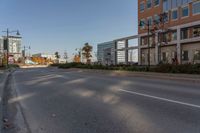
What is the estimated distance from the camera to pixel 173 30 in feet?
154

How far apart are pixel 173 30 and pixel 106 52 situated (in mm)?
38410

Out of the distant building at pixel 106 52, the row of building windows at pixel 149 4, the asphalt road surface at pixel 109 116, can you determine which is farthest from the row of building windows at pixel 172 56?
the asphalt road surface at pixel 109 116

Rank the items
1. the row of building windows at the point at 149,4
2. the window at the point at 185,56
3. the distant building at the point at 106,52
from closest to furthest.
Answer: the window at the point at 185,56 < the row of building windows at the point at 149,4 < the distant building at the point at 106,52

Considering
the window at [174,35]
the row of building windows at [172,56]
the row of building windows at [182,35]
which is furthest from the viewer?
the window at [174,35]

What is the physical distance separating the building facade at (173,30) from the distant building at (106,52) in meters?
19.1

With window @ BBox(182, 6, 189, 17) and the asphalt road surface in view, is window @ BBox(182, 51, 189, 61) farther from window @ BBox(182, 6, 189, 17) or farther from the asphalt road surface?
the asphalt road surface

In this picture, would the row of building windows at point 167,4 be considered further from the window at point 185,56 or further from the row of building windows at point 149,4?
the window at point 185,56

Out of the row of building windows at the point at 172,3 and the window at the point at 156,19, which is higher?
the row of building windows at the point at 172,3

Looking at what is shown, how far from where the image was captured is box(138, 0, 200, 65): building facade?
141 ft

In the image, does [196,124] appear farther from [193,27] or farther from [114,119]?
[193,27]

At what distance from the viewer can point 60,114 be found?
25.1ft

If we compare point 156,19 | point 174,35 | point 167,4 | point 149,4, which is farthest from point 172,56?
point 149,4

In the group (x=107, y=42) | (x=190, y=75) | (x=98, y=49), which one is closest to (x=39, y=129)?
(x=190, y=75)

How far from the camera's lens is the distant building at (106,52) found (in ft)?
240
